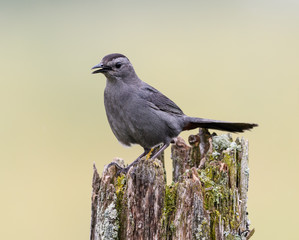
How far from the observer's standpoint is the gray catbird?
6062 mm

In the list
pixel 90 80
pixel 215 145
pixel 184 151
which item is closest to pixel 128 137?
pixel 184 151

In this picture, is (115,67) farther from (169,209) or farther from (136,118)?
(169,209)

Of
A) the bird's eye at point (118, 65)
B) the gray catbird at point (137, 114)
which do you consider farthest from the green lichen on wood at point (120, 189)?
the bird's eye at point (118, 65)

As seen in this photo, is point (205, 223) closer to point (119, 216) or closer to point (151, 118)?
point (119, 216)

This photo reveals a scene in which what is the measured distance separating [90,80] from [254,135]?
3704mm

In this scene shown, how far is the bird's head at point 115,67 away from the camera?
19.9ft

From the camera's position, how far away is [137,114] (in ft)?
20.0

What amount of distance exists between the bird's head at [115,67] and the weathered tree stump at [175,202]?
176cm

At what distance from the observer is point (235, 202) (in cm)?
431

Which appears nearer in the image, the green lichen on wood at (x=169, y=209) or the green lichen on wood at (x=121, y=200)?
the green lichen on wood at (x=169, y=209)

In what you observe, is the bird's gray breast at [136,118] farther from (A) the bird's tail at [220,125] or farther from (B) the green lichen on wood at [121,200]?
(B) the green lichen on wood at [121,200]

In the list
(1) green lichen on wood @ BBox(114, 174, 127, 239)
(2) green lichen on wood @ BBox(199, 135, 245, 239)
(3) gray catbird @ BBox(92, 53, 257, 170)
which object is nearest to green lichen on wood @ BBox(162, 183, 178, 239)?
→ (2) green lichen on wood @ BBox(199, 135, 245, 239)

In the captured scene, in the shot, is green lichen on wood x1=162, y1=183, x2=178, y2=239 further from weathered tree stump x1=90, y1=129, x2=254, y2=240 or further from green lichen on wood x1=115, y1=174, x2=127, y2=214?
green lichen on wood x1=115, y1=174, x2=127, y2=214

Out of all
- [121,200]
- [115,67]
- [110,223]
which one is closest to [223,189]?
[121,200]
